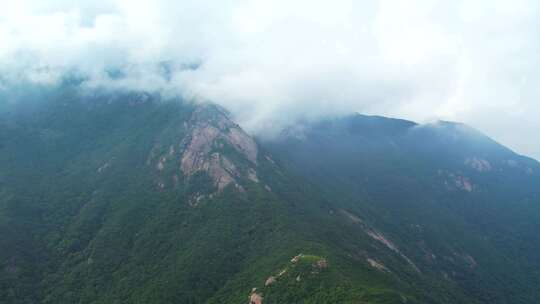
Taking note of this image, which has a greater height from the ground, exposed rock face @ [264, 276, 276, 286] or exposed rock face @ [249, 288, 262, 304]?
exposed rock face @ [264, 276, 276, 286]

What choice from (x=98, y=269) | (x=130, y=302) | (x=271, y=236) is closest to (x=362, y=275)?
(x=271, y=236)

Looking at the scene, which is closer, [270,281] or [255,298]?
[255,298]

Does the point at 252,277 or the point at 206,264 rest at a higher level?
the point at 206,264

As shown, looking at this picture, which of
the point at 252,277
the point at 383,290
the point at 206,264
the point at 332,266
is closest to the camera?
the point at 383,290

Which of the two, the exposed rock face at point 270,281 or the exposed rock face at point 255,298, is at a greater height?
the exposed rock face at point 270,281

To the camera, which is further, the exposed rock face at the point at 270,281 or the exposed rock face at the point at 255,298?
the exposed rock face at the point at 270,281

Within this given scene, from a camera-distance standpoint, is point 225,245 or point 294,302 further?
point 225,245

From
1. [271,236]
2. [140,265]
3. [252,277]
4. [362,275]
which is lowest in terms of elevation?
[362,275]

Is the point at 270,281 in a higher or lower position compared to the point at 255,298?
higher

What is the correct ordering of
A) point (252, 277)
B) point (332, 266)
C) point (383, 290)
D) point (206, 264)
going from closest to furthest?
point (383, 290), point (332, 266), point (252, 277), point (206, 264)

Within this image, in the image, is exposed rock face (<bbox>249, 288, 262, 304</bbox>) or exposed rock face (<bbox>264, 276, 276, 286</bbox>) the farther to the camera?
exposed rock face (<bbox>264, 276, 276, 286</bbox>)

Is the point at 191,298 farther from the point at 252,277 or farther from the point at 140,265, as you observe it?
the point at 140,265
